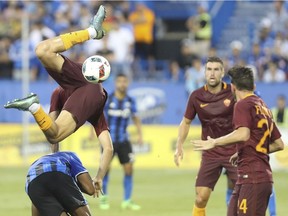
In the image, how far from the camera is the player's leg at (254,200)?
9.39m

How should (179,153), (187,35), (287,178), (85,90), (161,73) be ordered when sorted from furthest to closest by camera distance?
(187,35) → (161,73) → (287,178) → (179,153) → (85,90)

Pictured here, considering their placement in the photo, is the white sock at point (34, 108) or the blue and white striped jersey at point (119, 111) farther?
the blue and white striped jersey at point (119, 111)

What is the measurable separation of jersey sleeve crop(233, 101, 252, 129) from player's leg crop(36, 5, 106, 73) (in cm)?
220

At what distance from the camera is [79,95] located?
398 inches

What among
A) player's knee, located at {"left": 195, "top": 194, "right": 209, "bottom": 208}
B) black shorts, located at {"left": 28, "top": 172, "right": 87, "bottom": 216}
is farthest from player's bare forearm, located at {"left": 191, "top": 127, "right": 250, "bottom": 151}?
player's knee, located at {"left": 195, "top": 194, "right": 209, "bottom": 208}

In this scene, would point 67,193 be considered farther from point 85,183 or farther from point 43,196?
point 85,183

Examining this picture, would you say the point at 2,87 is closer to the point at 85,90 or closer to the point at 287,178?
the point at 287,178

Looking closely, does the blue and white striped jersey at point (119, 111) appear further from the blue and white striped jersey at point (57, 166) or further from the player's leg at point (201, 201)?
the blue and white striped jersey at point (57, 166)

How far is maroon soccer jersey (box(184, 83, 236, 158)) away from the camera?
12531mm

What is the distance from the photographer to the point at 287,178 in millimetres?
20734

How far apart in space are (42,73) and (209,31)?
A: 17.1 ft

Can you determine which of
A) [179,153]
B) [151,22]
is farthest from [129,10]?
[179,153]

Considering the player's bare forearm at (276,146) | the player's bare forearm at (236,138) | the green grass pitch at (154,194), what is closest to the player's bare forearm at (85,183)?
the player's bare forearm at (236,138)

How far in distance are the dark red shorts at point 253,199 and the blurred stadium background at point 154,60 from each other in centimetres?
1026
